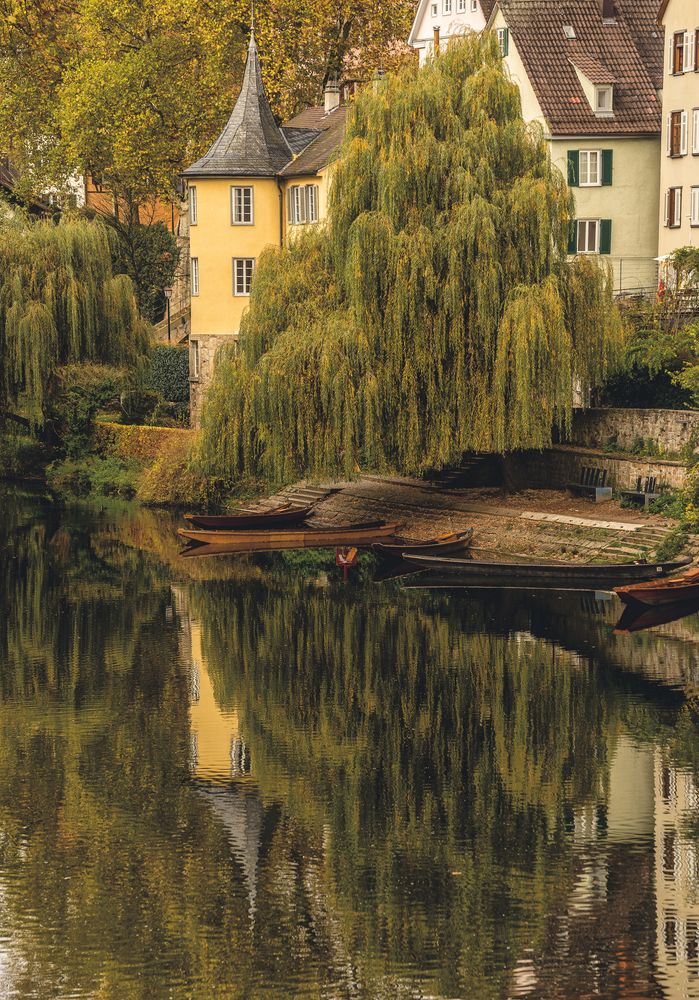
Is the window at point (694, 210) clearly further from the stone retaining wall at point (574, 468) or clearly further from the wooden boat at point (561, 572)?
the wooden boat at point (561, 572)

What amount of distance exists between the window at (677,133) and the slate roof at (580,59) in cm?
200

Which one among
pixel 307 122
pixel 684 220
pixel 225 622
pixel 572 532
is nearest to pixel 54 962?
pixel 225 622

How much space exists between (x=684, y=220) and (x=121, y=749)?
39.3 m

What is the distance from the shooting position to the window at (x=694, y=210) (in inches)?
2362

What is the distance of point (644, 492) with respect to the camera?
4691 centimetres

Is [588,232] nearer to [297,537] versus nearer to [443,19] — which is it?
[443,19]

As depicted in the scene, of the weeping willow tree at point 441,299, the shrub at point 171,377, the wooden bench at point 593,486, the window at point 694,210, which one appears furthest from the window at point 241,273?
the wooden bench at point 593,486

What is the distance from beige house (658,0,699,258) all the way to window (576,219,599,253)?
2598mm

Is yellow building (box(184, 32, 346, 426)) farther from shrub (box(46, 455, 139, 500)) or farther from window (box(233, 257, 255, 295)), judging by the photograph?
shrub (box(46, 455, 139, 500))

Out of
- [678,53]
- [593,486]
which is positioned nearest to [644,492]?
[593,486]

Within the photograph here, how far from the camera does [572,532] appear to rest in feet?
151

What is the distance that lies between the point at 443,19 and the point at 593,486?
33.3 m

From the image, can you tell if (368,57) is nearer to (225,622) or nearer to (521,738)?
(225,622)

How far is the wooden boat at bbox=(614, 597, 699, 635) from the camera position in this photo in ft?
123
